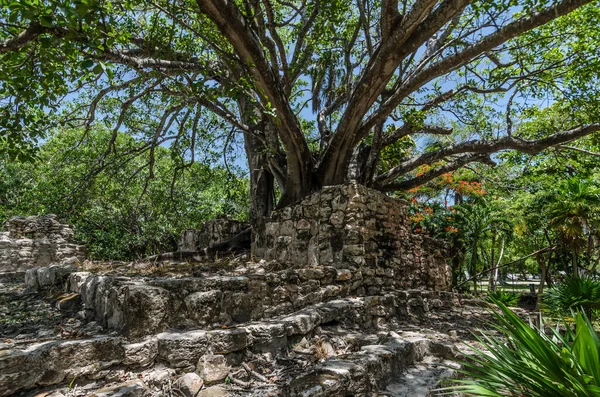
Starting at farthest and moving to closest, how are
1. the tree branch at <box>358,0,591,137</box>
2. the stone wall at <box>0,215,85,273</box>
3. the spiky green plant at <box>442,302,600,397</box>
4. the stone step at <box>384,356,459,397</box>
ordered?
the stone wall at <box>0,215,85,273</box>
the tree branch at <box>358,0,591,137</box>
the stone step at <box>384,356,459,397</box>
the spiky green plant at <box>442,302,600,397</box>

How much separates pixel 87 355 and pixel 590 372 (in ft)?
9.90

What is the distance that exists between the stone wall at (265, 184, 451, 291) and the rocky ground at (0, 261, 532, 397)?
4.31 feet

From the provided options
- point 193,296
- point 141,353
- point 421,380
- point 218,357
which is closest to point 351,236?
point 421,380

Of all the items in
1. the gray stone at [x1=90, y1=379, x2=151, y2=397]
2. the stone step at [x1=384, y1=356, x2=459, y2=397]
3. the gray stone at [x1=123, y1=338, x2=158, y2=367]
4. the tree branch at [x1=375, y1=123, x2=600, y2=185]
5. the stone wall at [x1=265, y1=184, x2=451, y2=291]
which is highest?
the tree branch at [x1=375, y1=123, x2=600, y2=185]

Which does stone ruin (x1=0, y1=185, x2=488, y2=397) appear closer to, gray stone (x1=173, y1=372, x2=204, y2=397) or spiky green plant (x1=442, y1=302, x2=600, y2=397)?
gray stone (x1=173, y1=372, x2=204, y2=397)

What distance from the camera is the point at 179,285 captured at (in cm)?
296

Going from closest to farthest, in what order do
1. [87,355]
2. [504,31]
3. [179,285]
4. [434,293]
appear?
1. [87,355]
2. [179,285]
3. [504,31]
4. [434,293]

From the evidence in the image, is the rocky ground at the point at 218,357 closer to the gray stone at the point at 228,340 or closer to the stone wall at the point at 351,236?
the gray stone at the point at 228,340

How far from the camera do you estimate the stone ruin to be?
225 centimetres

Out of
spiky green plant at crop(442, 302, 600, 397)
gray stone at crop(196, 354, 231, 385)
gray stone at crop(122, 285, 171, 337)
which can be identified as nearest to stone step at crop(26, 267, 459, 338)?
gray stone at crop(122, 285, 171, 337)

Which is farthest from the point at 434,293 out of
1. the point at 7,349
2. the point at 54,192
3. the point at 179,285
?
the point at 54,192

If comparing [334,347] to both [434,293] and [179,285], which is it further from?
[434,293]

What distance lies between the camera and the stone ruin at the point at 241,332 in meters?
2.25

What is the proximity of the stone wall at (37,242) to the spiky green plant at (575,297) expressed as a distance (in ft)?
38.9
